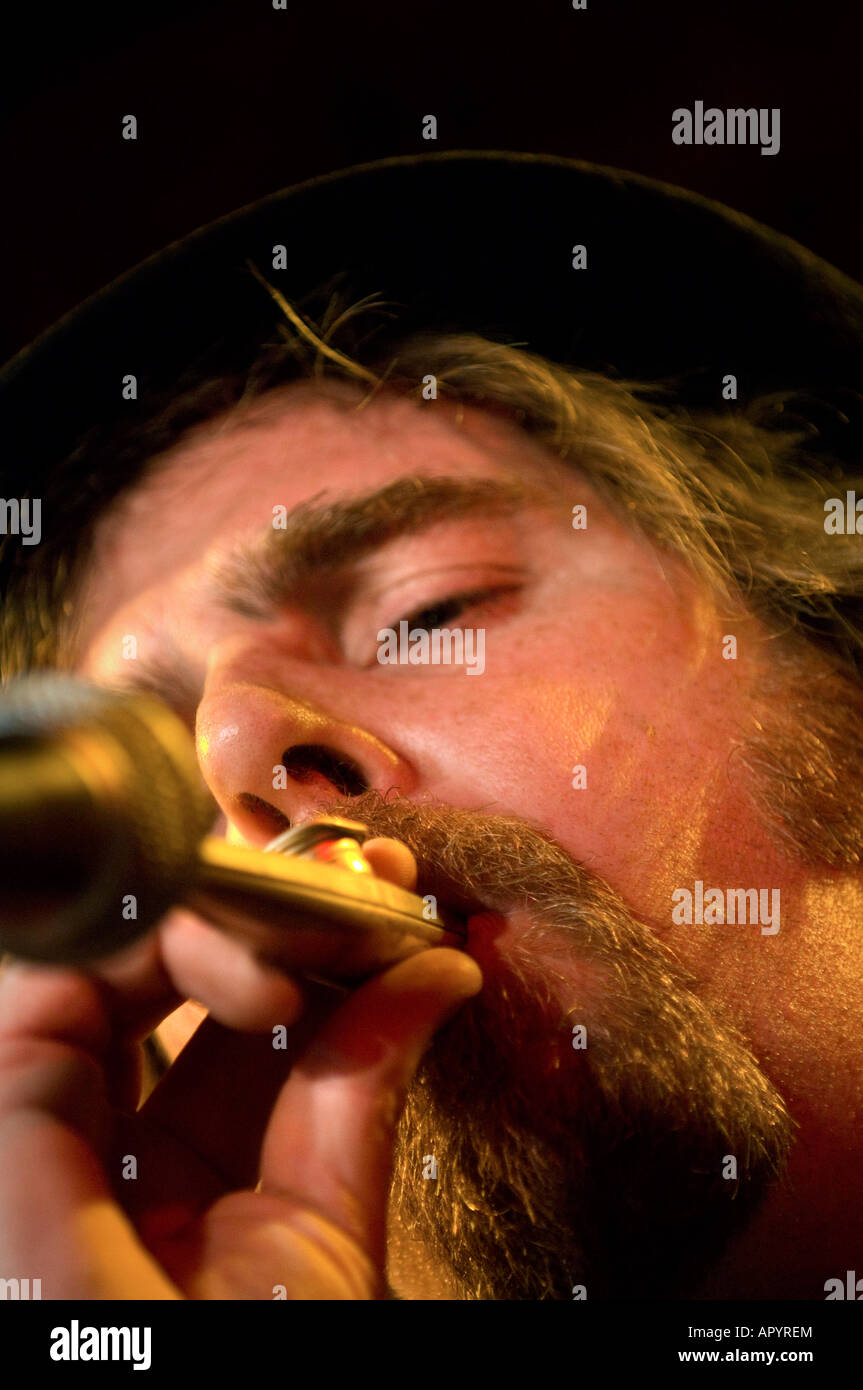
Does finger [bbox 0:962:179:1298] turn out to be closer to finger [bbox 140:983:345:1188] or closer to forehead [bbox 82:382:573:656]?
finger [bbox 140:983:345:1188]

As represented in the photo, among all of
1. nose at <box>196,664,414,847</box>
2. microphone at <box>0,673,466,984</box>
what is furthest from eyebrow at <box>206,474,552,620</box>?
microphone at <box>0,673,466,984</box>

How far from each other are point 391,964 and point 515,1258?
324mm

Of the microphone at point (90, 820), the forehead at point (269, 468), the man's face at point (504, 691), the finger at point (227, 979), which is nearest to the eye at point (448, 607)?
the man's face at point (504, 691)

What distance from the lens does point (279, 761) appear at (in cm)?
89

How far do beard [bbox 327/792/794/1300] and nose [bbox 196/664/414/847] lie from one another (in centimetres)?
6

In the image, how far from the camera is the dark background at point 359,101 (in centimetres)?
133

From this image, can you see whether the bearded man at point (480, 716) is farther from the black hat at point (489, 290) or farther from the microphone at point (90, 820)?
the microphone at point (90, 820)

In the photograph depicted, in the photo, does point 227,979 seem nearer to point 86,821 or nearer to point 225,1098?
point 225,1098

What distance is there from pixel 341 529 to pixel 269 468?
0.15 meters

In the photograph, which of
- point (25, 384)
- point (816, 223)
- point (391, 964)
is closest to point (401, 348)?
point (25, 384)

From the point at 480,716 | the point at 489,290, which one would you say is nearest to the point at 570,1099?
the point at 480,716

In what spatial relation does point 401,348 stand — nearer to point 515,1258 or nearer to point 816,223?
point 816,223

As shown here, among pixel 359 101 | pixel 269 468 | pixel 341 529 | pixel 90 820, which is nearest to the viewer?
pixel 90 820

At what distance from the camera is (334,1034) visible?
2.21ft
